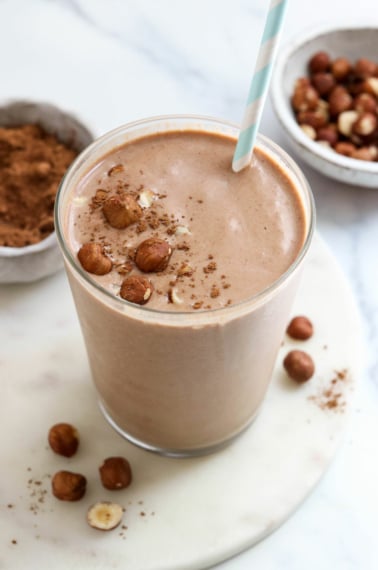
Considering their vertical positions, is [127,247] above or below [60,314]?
above

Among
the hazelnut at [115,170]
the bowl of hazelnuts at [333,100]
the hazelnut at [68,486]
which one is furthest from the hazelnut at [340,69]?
the hazelnut at [68,486]

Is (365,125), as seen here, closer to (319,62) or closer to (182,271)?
(319,62)

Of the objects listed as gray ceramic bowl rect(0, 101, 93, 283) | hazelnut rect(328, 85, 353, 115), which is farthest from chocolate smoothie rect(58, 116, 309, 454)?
hazelnut rect(328, 85, 353, 115)

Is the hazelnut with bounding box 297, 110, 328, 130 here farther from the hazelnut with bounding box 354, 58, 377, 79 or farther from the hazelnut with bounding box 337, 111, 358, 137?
the hazelnut with bounding box 354, 58, 377, 79

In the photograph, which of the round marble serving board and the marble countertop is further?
the marble countertop

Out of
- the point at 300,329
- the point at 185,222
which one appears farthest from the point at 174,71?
the point at 185,222

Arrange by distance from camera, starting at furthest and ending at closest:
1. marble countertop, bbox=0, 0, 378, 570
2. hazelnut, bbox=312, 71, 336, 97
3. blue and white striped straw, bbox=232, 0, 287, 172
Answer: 1. hazelnut, bbox=312, 71, 336, 97
2. marble countertop, bbox=0, 0, 378, 570
3. blue and white striped straw, bbox=232, 0, 287, 172

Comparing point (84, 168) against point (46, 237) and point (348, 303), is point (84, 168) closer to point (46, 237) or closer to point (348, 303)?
point (46, 237)

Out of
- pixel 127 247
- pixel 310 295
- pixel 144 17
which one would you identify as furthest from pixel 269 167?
pixel 144 17
